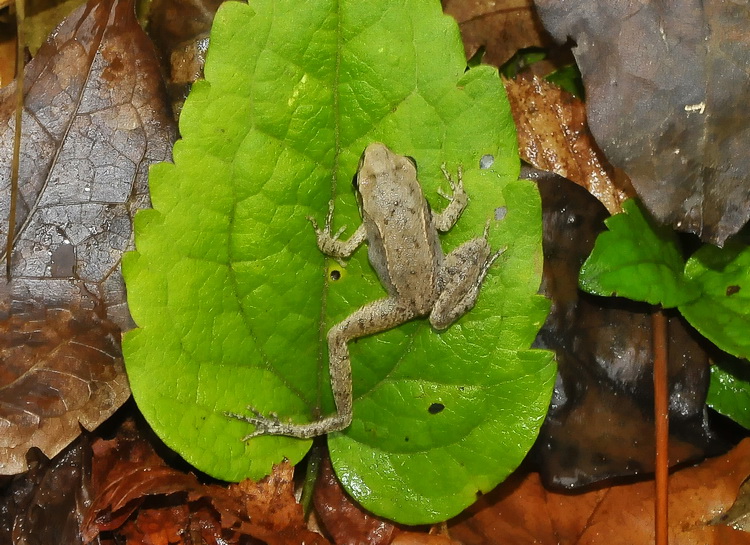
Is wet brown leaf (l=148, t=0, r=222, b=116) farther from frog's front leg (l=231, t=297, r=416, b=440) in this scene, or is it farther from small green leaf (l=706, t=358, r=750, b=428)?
small green leaf (l=706, t=358, r=750, b=428)

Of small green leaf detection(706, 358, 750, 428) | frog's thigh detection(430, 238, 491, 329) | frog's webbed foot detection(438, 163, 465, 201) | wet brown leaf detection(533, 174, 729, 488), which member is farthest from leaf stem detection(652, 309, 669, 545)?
frog's webbed foot detection(438, 163, 465, 201)

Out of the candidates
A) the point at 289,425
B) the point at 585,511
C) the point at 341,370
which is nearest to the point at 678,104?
the point at 341,370

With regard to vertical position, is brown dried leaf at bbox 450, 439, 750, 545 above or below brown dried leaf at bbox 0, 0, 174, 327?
below

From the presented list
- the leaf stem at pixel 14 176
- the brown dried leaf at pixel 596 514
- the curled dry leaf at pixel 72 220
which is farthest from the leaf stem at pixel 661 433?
the leaf stem at pixel 14 176

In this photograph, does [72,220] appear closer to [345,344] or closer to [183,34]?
[183,34]

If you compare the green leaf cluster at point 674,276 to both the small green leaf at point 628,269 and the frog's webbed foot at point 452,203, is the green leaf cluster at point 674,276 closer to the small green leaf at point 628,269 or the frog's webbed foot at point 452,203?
the small green leaf at point 628,269

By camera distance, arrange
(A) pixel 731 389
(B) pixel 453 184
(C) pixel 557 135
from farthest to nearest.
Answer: (C) pixel 557 135 → (A) pixel 731 389 → (B) pixel 453 184
